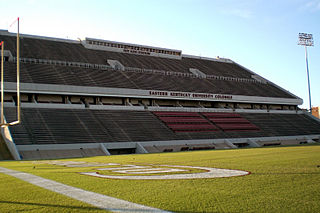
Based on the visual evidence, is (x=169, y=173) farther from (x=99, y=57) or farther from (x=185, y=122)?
(x=99, y=57)

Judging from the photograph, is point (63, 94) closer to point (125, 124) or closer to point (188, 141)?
point (125, 124)

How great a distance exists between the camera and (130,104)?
42906 mm

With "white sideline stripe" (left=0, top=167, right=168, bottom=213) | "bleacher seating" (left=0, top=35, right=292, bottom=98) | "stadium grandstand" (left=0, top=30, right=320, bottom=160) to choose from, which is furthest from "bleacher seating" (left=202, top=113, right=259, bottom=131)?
"white sideline stripe" (left=0, top=167, right=168, bottom=213)

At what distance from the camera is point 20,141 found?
28.0 metres

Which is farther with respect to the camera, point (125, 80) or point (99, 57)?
point (99, 57)

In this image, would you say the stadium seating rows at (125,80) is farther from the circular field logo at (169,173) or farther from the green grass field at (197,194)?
the green grass field at (197,194)

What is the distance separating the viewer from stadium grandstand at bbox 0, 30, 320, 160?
31.5 meters

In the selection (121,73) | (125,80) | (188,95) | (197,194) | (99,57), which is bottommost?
(197,194)

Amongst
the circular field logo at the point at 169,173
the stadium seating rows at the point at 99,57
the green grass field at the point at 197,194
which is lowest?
the circular field logo at the point at 169,173

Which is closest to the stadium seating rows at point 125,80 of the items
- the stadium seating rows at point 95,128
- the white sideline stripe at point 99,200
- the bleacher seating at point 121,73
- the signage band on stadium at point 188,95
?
the bleacher seating at point 121,73

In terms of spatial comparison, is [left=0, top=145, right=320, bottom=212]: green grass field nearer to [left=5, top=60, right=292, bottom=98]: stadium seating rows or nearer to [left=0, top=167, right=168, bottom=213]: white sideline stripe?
[left=0, top=167, right=168, bottom=213]: white sideline stripe

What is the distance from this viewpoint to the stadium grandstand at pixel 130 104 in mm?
31500

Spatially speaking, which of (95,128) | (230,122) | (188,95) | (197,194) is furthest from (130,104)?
(197,194)

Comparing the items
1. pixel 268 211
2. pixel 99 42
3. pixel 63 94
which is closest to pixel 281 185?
pixel 268 211
